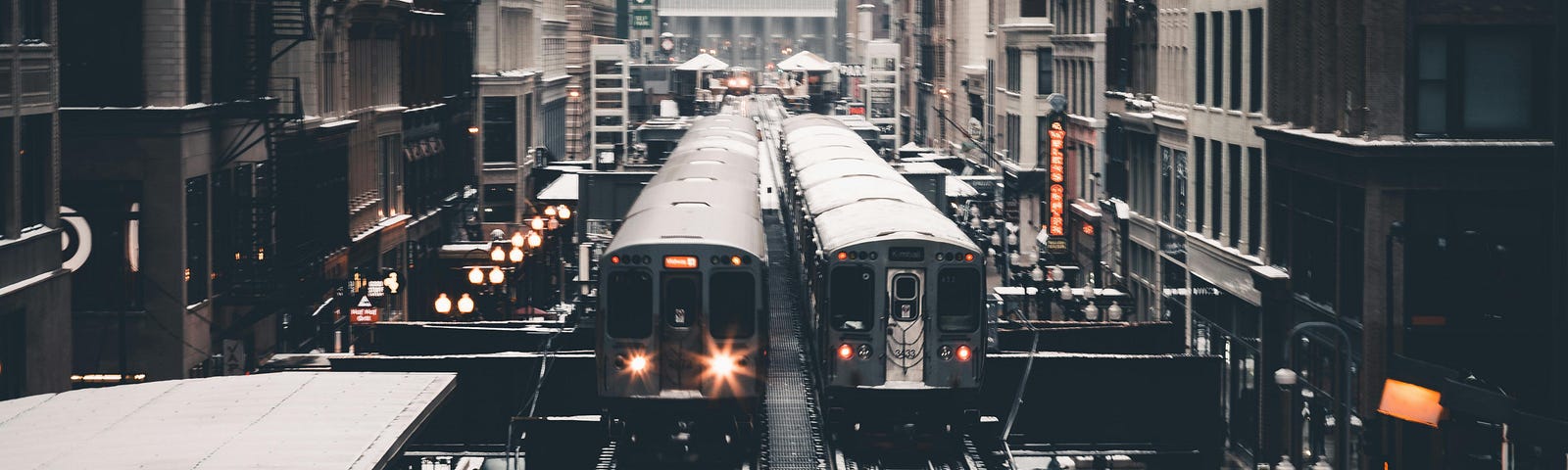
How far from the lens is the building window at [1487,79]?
2767 cm

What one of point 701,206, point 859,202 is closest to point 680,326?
point 701,206

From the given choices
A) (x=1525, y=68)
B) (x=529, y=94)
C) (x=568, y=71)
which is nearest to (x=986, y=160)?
(x=529, y=94)

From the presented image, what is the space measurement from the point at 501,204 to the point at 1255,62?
44704mm

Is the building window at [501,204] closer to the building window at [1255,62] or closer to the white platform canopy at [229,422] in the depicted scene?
the building window at [1255,62]

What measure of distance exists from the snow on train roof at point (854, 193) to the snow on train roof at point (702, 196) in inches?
45.3

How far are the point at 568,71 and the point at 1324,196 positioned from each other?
243 ft

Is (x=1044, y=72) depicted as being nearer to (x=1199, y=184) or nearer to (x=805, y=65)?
(x=1199, y=184)

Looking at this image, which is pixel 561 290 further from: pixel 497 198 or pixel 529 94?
pixel 529 94

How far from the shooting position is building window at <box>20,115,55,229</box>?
1112 inches

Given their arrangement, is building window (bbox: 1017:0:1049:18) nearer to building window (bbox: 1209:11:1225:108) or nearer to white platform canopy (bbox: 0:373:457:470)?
building window (bbox: 1209:11:1225:108)

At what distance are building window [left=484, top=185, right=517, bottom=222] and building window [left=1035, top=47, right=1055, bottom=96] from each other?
72.5 feet

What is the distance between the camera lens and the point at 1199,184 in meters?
40.0

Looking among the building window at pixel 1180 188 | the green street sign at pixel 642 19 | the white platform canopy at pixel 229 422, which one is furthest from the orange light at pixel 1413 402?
the green street sign at pixel 642 19

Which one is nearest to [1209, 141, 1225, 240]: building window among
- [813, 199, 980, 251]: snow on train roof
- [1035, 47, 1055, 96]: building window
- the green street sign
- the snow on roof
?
[813, 199, 980, 251]: snow on train roof
